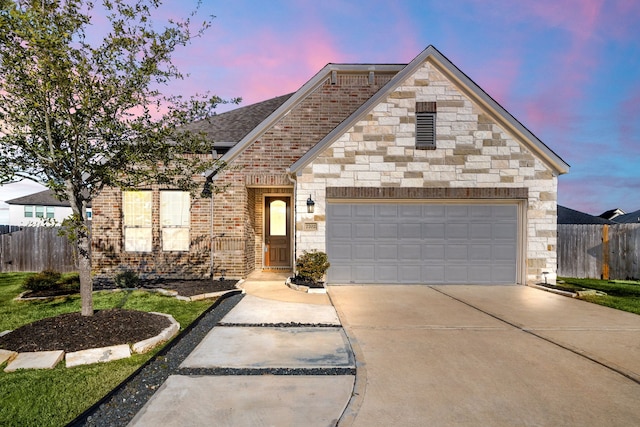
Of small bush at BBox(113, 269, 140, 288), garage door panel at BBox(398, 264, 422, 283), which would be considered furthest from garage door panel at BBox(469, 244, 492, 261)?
small bush at BBox(113, 269, 140, 288)

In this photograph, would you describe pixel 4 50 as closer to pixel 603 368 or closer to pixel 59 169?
pixel 59 169

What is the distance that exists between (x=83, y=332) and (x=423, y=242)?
900 centimetres

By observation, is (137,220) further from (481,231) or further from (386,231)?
(481,231)

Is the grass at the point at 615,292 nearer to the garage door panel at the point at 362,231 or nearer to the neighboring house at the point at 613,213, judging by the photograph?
the garage door panel at the point at 362,231

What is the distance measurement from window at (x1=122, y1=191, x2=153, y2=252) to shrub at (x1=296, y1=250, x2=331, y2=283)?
5.60m

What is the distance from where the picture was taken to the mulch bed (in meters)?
5.01

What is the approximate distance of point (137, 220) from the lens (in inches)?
474

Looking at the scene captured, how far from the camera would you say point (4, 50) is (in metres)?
5.03

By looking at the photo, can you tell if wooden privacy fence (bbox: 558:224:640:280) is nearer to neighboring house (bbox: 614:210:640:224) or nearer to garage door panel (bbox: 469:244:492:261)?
garage door panel (bbox: 469:244:492:261)

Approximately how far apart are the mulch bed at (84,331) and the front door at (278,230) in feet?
24.0

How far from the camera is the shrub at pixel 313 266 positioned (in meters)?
10.2

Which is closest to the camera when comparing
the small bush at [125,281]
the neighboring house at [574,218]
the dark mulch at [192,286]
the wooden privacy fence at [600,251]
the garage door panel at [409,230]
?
the dark mulch at [192,286]

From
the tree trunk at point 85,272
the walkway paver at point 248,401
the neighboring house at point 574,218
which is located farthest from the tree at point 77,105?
the neighboring house at point 574,218

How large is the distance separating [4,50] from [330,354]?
639cm
